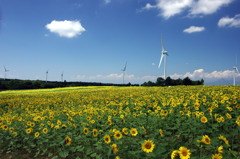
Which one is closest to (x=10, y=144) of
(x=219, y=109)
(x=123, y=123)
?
(x=123, y=123)

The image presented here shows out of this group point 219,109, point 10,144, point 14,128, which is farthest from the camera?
point 219,109

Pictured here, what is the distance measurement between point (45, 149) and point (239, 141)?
19.1 ft

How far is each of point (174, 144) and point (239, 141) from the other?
89.0 inches

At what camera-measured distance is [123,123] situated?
23.1ft

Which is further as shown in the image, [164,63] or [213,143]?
[164,63]

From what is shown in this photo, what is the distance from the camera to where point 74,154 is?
589 centimetres

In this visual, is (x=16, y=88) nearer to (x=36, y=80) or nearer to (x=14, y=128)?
(x=36, y=80)

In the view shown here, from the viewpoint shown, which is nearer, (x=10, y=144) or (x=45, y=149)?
(x=45, y=149)

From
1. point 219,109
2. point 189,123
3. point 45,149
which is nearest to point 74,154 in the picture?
point 45,149

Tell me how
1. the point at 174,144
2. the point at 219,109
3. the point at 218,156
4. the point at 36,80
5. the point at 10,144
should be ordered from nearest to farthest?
the point at 218,156 < the point at 174,144 < the point at 10,144 < the point at 219,109 < the point at 36,80

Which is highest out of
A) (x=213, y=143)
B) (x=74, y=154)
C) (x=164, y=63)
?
(x=164, y=63)

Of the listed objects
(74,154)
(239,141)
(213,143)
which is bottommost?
(74,154)

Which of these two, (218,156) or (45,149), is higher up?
(218,156)

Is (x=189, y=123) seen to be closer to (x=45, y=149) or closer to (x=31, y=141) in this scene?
(x=45, y=149)
